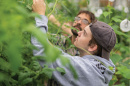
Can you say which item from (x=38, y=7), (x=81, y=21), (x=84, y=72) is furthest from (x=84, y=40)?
(x=81, y=21)

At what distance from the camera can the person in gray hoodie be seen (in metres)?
1.17

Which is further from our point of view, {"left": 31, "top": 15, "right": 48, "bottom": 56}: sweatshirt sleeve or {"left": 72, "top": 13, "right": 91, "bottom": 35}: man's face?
{"left": 72, "top": 13, "right": 91, "bottom": 35}: man's face

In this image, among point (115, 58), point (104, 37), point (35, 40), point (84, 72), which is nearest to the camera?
point (35, 40)

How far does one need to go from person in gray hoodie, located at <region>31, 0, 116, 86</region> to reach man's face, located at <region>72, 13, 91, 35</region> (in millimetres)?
775

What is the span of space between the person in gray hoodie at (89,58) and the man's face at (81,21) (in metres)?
0.78

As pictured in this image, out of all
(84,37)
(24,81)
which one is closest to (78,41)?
(84,37)

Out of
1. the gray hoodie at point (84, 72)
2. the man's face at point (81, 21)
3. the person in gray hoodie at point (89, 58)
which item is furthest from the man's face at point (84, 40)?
the man's face at point (81, 21)

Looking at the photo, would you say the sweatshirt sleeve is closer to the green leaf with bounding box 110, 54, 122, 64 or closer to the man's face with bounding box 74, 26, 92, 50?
the man's face with bounding box 74, 26, 92, 50

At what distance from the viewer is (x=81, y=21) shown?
2.29 metres

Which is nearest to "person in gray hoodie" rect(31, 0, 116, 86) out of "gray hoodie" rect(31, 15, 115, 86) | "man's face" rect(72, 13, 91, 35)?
"gray hoodie" rect(31, 15, 115, 86)

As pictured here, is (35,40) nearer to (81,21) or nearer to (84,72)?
(84,72)

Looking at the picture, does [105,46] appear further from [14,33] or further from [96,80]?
[14,33]

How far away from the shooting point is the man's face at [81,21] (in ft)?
7.32

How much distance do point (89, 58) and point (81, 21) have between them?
3.31ft
